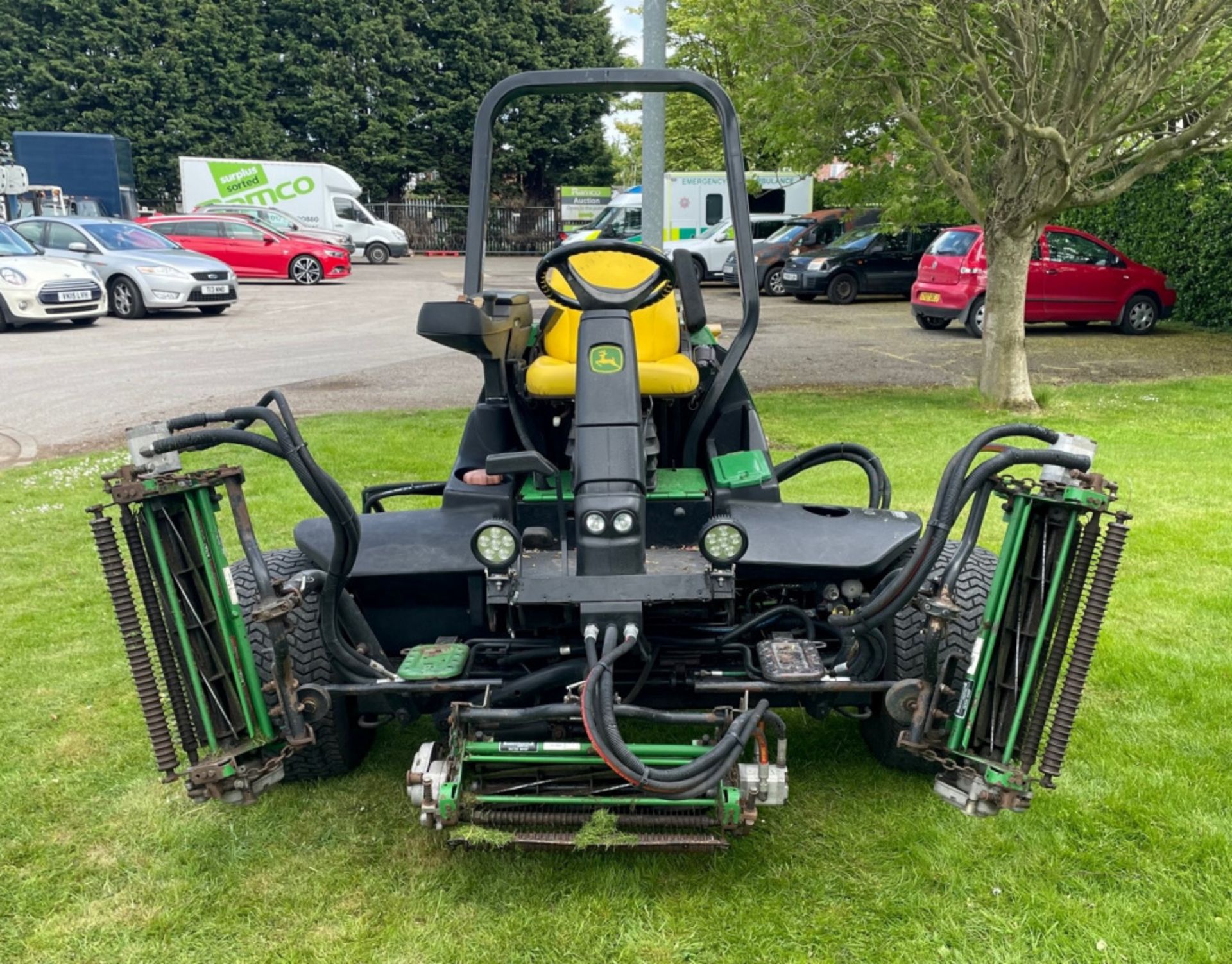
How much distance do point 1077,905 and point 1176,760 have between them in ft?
3.31

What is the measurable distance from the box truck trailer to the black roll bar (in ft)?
101

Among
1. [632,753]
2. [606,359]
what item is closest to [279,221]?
[606,359]

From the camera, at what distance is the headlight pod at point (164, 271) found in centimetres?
1695

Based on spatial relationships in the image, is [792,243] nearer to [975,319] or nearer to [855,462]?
[975,319]

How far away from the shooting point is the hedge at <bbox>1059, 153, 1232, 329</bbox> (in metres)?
15.0

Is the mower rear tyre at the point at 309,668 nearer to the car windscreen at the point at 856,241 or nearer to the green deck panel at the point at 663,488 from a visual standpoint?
the green deck panel at the point at 663,488

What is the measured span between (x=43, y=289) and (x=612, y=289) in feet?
46.1

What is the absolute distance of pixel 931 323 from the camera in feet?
54.3

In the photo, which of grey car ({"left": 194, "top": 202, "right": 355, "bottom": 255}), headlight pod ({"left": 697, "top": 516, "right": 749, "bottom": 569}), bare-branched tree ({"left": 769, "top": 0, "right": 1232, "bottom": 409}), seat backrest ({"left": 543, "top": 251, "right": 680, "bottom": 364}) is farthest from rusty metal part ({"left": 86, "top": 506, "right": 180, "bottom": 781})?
grey car ({"left": 194, "top": 202, "right": 355, "bottom": 255})

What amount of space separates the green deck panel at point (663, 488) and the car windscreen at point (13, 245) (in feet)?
48.8

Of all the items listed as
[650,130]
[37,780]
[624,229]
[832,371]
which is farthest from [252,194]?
[37,780]

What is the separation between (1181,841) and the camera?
10.7 ft

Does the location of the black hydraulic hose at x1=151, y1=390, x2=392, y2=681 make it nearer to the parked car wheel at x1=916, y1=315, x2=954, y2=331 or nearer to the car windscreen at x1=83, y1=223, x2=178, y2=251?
the parked car wheel at x1=916, y1=315, x2=954, y2=331

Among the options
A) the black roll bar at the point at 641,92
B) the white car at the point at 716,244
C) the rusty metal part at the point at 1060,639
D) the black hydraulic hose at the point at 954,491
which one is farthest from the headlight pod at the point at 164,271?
the rusty metal part at the point at 1060,639
